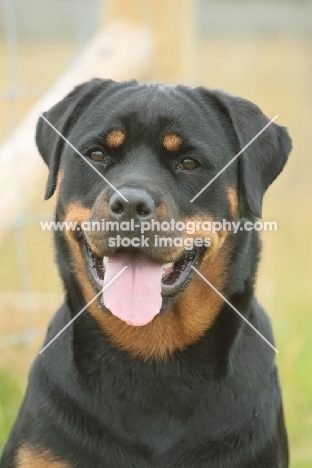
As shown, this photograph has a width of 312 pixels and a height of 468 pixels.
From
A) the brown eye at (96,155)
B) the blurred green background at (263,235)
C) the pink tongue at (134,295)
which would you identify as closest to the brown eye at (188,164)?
the brown eye at (96,155)

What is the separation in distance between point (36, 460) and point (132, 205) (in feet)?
3.13

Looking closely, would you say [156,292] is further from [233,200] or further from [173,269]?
[233,200]

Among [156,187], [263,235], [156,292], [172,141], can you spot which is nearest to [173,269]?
[156,292]

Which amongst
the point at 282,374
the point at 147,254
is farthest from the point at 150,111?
the point at 282,374

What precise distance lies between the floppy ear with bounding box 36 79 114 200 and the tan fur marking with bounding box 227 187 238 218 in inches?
26.1

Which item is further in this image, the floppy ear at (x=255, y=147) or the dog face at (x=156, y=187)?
the floppy ear at (x=255, y=147)

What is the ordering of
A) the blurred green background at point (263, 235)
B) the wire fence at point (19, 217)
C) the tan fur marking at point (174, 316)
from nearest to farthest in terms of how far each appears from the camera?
the tan fur marking at point (174, 316)
the blurred green background at point (263, 235)
the wire fence at point (19, 217)

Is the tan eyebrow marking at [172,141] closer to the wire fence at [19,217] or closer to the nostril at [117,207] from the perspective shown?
the nostril at [117,207]

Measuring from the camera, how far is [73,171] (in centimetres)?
306

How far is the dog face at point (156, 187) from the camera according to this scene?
9.24 feet

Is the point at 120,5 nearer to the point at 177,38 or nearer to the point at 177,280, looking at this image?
the point at 177,38

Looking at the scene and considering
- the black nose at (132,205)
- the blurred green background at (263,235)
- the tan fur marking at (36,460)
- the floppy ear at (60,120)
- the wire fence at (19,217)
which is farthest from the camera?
the wire fence at (19,217)

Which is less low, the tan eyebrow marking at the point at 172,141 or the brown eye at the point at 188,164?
the tan eyebrow marking at the point at 172,141

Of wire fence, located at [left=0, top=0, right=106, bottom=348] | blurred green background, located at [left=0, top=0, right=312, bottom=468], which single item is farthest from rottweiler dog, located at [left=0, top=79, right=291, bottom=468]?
wire fence, located at [left=0, top=0, right=106, bottom=348]
